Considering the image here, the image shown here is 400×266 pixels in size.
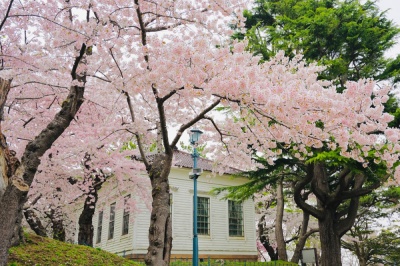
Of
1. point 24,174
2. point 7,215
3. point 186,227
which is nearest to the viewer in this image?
point 7,215

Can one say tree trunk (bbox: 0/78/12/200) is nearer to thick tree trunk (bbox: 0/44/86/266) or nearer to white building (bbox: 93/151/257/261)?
thick tree trunk (bbox: 0/44/86/266)

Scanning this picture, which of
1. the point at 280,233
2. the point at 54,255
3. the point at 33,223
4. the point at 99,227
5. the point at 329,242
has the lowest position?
the point at 54,255

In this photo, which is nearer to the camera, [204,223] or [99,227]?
[204,223]

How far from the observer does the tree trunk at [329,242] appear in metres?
12.7

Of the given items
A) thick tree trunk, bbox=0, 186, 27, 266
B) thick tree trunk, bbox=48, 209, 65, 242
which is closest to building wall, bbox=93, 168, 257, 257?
thick tree trunk, bbox=48, 209, 65, 242

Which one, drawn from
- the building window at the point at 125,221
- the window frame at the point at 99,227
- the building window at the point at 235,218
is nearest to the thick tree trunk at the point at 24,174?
the building window at the point at 125,221

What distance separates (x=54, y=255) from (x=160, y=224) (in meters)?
4.23

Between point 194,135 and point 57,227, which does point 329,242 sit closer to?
point 194,135

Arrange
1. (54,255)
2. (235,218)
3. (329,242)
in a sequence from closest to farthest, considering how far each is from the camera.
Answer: (54,255)
(329,242)
(235,218)

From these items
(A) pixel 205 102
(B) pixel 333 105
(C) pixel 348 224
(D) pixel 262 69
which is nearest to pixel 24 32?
(A) pixel 205 102

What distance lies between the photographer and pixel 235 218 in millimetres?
19781

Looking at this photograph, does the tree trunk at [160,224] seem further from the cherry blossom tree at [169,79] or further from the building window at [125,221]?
the building window at [125,221]

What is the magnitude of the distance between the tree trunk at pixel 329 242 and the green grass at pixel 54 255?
7.45 meters

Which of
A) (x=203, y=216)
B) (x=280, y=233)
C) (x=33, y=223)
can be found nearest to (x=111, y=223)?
(x=203, y=216)
